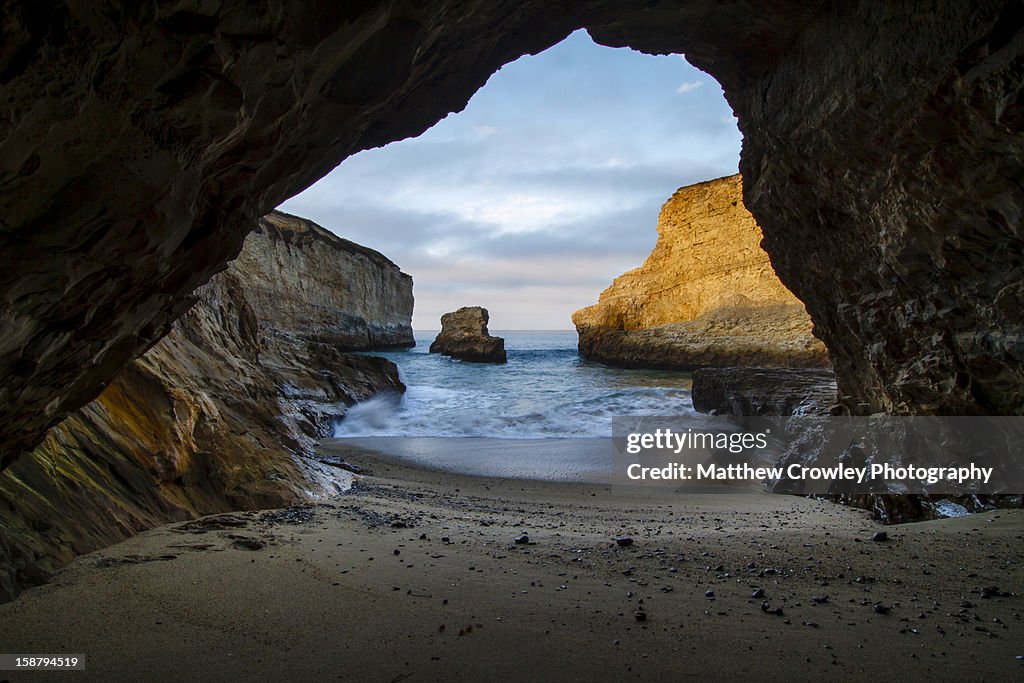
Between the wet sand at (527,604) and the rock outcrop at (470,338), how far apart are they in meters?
28.2

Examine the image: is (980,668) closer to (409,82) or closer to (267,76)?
(267,76)

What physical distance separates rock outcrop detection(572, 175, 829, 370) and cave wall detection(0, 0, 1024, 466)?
18.2 m

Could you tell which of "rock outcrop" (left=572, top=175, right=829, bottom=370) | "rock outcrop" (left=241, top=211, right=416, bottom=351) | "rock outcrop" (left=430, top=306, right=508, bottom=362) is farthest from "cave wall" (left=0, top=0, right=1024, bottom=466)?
"rock outcrop" (left=430, top=306, right=508, bottom=362)

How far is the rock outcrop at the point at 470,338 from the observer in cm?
3203

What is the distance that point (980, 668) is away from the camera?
1793 mm

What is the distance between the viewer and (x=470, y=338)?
33188mm

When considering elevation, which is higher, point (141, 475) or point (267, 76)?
point (267, 76)

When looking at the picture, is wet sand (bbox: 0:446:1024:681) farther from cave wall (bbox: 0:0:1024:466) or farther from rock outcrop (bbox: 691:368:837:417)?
rock outcrop (bbox: 691:368:837:417)

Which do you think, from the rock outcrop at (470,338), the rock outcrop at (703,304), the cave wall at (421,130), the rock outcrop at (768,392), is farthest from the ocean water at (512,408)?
the rock outcrop at (470,338)

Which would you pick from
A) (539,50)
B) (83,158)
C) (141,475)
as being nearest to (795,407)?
(539,50)

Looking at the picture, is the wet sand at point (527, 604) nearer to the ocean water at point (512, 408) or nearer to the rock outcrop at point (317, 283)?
the ocean water at point (512, 408)

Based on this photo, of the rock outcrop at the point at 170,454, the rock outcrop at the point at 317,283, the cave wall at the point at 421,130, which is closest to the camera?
the cave wall at the point at 421,130

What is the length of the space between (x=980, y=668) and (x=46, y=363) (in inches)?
140

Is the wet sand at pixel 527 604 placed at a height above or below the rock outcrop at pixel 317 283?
below
